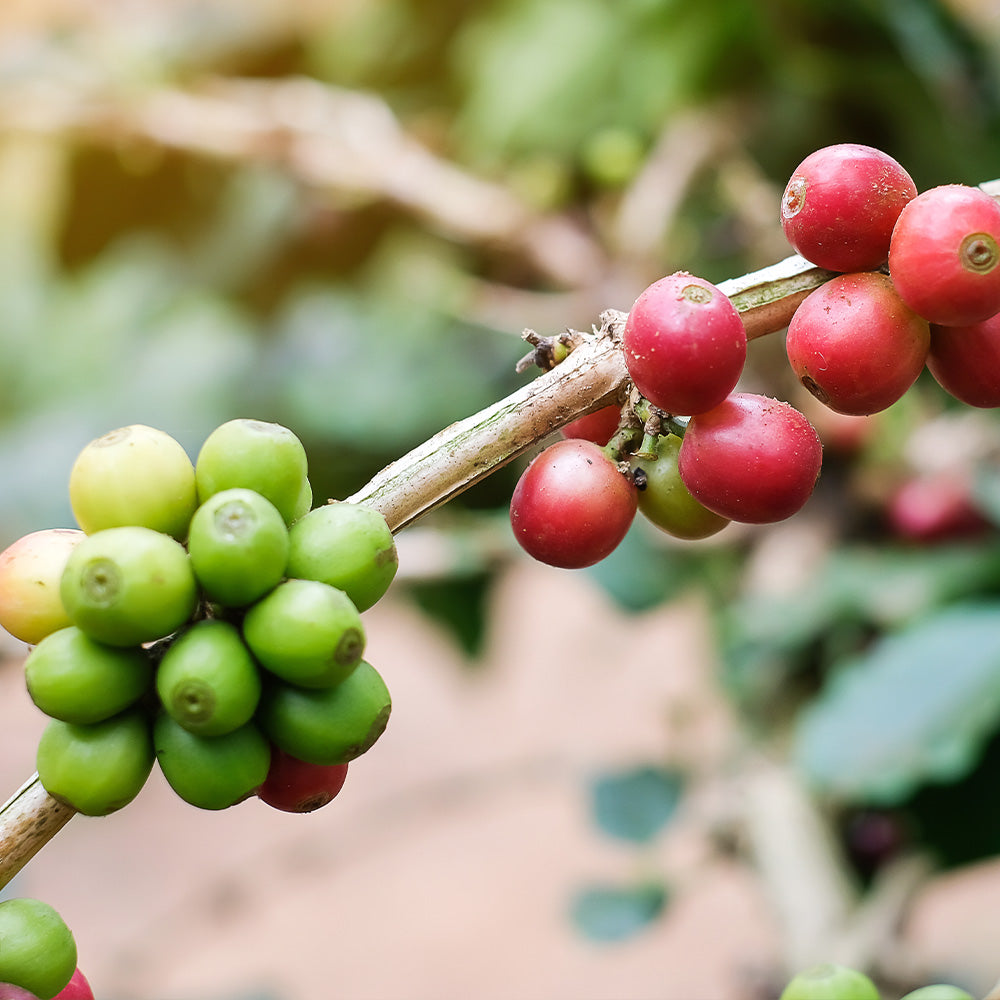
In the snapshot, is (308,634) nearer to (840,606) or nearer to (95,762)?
(95,762)

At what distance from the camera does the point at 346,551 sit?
0.31 meters

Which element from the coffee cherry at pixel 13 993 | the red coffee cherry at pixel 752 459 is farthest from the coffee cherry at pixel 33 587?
the red coffee cherry at pixel 752 459

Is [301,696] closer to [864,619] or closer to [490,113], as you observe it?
[864,619]

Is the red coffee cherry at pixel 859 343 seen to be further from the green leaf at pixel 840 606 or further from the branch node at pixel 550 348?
the green leaf at pixel 840 606

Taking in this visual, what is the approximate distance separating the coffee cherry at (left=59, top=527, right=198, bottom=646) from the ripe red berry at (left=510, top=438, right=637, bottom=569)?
0.12 meters

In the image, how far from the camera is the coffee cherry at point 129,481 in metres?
0.31

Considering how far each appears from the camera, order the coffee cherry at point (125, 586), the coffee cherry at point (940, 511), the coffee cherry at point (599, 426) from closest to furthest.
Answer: the coffee cherry at point (125, 586), the coffee cherry at point (599, 426), the coffee cherry at point (940, 511)

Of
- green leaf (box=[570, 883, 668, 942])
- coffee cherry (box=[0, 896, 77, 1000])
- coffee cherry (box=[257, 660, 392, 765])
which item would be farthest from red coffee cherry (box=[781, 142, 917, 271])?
green leaf (box=[570, 883, 668, 942])

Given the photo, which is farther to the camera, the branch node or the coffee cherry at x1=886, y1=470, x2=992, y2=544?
the coffee cherry at x1=886, y1=470, x2=992, y2=544

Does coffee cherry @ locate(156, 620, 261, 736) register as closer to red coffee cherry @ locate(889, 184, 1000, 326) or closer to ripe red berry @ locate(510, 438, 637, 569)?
ripe red berry @ locate(510, 438, 637, 569)

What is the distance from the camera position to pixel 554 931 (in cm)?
196

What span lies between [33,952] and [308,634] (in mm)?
137

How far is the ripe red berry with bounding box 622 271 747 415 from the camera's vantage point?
0.32 meters

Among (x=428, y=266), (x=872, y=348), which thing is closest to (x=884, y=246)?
(x=872, y=348)
